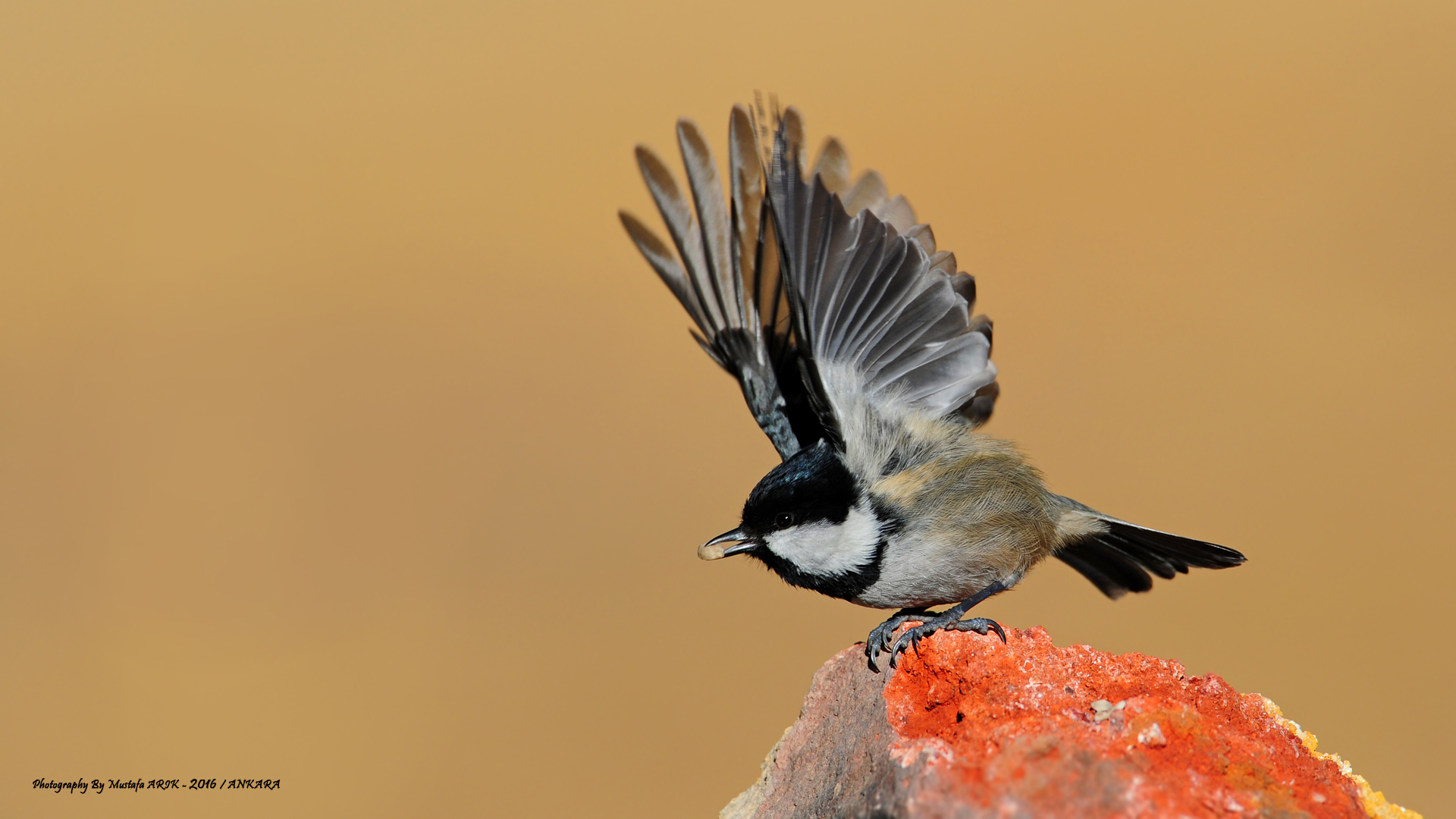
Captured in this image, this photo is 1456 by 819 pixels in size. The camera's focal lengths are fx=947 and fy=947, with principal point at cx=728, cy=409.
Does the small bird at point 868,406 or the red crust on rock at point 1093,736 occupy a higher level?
the small bird at point 868,406

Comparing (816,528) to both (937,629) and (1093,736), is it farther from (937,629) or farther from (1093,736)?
(1093,736)

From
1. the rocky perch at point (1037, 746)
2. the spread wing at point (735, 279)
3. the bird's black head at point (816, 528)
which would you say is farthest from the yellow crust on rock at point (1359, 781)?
the spread wing at point (735, 279)

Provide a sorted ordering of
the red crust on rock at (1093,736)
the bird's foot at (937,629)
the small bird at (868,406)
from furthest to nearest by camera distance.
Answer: the small bird at (868,406) → the bird's foot at (937,629) → the red crust on rock at (1093,736)

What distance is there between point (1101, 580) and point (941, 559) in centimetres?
77

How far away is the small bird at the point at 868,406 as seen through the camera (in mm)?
1784

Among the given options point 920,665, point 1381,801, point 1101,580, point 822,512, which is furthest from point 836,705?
point 1101,580

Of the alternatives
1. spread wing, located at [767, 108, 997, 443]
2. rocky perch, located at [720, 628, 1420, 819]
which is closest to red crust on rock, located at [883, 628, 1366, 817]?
rocky perch, located at [720, 628, 1420, 819]

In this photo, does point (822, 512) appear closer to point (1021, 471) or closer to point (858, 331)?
point (858, 331)

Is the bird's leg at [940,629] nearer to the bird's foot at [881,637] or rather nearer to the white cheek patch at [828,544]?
the bird's foot at [881,637]

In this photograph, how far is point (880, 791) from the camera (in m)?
1.25

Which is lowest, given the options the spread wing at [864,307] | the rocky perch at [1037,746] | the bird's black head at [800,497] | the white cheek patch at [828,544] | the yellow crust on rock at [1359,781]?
the yellow crust on rock at [1359,781]

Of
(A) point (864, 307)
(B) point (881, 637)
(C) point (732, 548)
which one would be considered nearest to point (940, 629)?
(B) point (881, 637)

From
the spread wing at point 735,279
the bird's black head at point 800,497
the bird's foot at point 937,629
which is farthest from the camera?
the spread wing at point 735,279

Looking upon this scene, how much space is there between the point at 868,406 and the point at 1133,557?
2.90 ft
